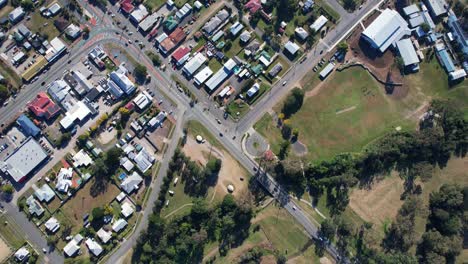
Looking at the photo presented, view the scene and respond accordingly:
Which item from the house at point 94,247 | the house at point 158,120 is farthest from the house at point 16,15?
the house at point 94,247

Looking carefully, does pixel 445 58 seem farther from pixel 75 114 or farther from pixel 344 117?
pixel 75 114

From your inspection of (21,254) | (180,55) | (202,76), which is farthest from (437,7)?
(21,254)

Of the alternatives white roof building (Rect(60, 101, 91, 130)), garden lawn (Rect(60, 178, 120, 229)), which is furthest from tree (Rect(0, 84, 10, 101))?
garden lawn (Rect(60, 178, 120, 229))

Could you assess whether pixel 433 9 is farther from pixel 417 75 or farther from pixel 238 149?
pixel 238 149

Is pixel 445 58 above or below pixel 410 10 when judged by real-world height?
below

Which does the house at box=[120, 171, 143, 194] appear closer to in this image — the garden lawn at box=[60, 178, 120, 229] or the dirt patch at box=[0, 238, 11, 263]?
the garden lawn at box=[60, 178, 120, 229]

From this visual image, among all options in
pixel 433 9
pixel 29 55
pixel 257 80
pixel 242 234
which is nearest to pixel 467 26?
pixel 433 9

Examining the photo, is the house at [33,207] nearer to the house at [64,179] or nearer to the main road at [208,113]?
the main road at [208,113]
